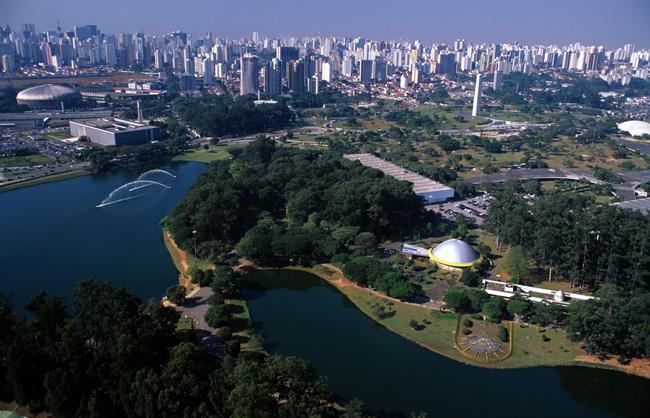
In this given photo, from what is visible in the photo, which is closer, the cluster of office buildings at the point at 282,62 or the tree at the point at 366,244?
A: the tree at the point at 366,244

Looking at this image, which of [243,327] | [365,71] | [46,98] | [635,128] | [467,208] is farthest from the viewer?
[365,71]

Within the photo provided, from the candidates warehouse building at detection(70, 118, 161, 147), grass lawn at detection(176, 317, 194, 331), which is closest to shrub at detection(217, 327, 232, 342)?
grass lawn at detection(176, 317, 194, 331)

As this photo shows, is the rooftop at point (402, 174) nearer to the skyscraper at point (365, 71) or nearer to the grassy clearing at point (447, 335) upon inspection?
the grassy clearing at point (447, 335)

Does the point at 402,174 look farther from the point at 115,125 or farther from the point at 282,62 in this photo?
the point at 282,62

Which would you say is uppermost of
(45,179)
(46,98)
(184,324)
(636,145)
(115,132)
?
(46,98)

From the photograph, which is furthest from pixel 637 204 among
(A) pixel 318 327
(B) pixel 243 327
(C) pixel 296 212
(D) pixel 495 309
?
(B) pixel 243 327

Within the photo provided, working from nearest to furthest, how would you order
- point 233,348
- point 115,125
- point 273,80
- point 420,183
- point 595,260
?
point 233,348 < point 595,260 < point 420,183 < point 115,125 < point 273,80

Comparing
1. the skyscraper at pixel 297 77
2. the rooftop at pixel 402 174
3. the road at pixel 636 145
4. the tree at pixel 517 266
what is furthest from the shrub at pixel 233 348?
the skyscraper at pixel 297 77
